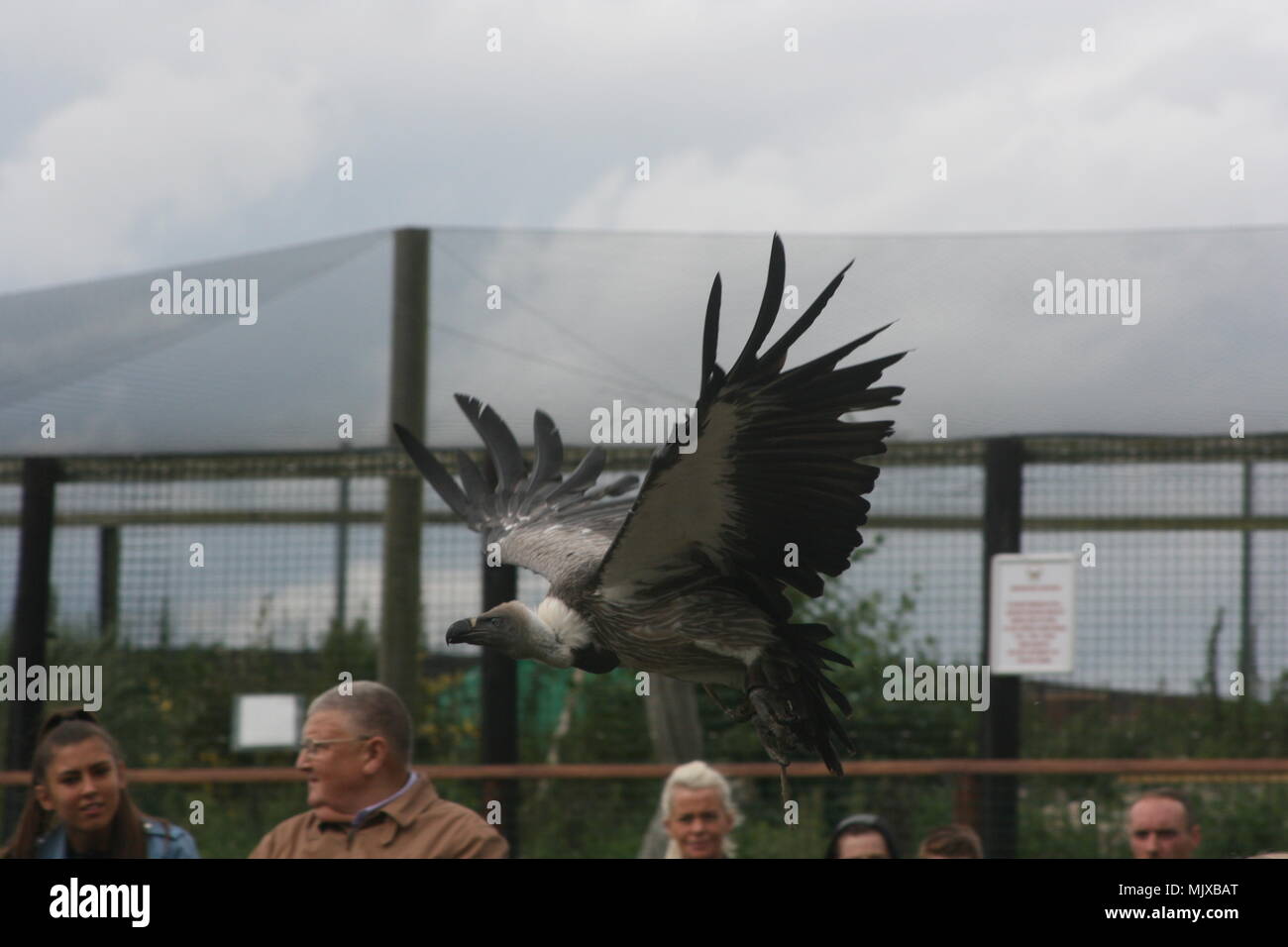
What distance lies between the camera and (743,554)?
239cm

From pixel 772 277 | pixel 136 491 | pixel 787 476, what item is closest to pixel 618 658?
pixel 787 476

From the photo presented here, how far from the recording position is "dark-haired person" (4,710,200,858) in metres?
2.94

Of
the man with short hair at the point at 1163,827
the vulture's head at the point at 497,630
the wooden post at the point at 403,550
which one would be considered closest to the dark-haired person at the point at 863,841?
the man with short hair at the point at 1163,827

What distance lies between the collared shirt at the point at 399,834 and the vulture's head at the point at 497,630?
0.34m

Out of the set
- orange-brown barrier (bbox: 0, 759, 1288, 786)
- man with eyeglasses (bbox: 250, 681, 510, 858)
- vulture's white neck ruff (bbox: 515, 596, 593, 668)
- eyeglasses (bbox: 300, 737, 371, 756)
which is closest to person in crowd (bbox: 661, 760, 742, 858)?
man with eyeglasses (bbox: 250, 681, 510, 858)

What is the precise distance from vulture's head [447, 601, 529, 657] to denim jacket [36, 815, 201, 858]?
99cm

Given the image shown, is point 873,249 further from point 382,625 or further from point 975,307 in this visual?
point 382,625

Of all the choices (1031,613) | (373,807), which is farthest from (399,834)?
(1031,613)

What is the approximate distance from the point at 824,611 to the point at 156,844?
2.83m

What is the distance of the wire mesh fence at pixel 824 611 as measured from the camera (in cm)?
520

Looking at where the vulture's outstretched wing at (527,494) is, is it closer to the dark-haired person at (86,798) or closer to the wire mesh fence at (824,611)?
the dark-haired person at (86,798)

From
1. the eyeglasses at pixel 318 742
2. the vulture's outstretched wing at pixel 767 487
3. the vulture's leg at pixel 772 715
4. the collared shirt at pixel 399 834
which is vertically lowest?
the collared shirt at pixel 399 834

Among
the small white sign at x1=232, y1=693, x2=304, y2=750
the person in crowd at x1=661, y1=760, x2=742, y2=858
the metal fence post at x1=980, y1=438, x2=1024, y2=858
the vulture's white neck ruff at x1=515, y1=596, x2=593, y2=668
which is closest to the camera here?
the vulture's white neck ruff at x1=515, y1=596, x2=593, y2=668

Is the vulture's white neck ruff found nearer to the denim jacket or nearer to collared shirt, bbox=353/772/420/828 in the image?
collared shirt, bbox=353/772/420/828
